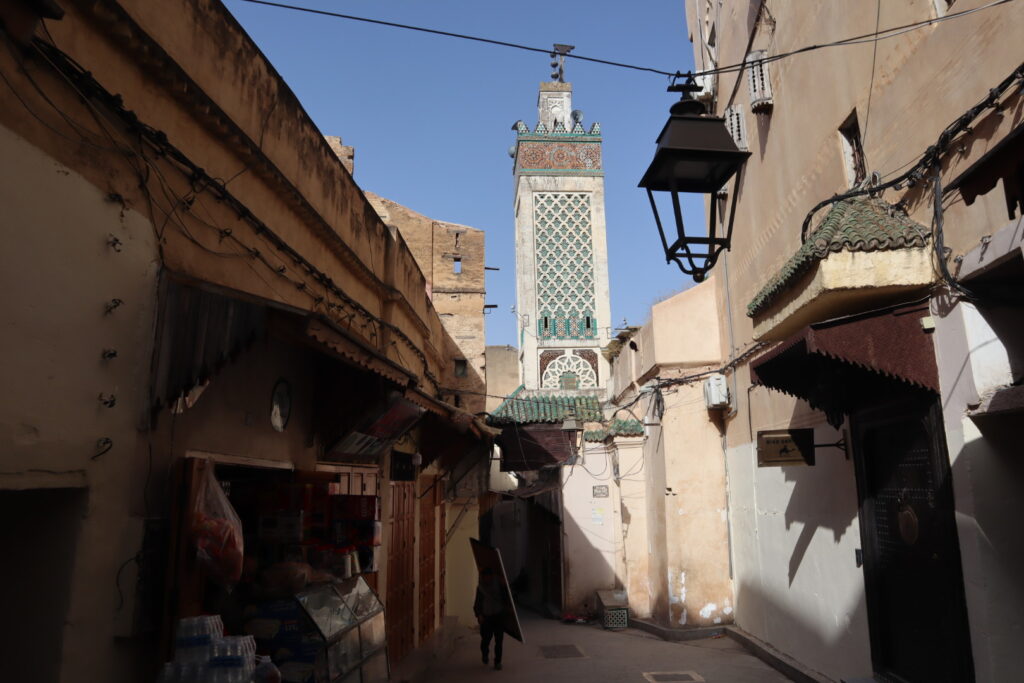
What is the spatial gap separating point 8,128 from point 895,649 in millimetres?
6688

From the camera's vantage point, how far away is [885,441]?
5820 millimetres

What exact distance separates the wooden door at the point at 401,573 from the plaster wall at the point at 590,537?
18.5 ft

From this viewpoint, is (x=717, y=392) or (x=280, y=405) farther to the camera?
(x=717, y=392)

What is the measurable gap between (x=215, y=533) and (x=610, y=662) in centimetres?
708

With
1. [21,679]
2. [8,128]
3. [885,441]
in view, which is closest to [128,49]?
[8,128]

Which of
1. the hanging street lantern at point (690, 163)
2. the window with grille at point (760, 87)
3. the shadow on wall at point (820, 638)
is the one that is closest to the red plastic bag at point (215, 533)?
the hanging street lantern at point (690, 163)

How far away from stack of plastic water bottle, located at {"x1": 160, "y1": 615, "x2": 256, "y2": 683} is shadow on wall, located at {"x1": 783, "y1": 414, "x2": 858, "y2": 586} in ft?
17.1

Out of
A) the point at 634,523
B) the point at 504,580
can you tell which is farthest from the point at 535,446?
the point at 504,580

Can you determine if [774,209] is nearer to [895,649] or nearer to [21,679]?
[895,649]

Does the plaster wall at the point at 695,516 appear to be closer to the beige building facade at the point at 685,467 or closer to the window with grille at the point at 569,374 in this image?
the beige building facade at the point at 685,467

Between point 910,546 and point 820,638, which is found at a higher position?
point 910,546

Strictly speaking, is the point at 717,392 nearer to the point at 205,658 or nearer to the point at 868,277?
the point at 868,277

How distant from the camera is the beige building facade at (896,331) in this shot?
4.27 m

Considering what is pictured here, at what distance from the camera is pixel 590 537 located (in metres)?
14.4
